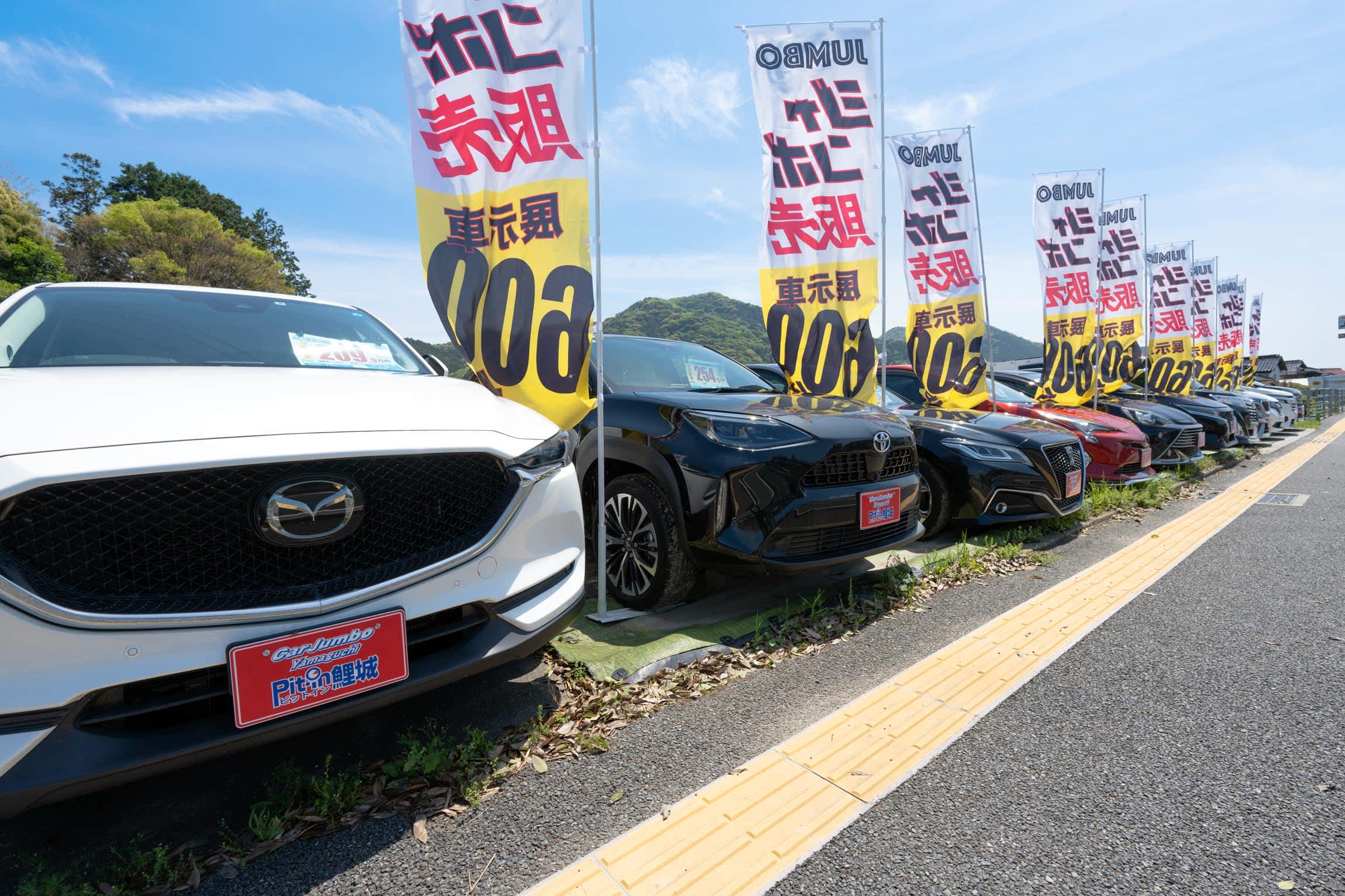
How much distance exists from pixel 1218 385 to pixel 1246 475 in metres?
10.3

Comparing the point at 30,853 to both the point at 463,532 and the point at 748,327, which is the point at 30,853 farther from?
the point at 748,327

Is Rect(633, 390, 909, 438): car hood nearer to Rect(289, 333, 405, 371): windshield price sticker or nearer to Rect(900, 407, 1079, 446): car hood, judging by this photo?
Rect(289, 333, 405, 371): windshield price sticker

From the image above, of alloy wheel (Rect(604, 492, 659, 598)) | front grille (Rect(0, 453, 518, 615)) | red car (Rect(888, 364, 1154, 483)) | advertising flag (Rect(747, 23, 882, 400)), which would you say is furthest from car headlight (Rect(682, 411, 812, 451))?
red car (Rect(888, 364, 1154, 483))

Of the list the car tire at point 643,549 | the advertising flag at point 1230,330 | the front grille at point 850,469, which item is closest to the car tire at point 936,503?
the front grille at point 850,469

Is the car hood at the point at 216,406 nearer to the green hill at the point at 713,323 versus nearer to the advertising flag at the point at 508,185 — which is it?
the advertising flag at the point at 508,185

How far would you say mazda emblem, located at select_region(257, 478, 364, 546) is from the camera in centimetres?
148

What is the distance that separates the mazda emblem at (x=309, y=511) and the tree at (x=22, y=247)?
40109 mm

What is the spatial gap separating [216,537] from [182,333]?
141cm

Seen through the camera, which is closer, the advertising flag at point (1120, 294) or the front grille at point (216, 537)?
the front grille at point (216, 537)

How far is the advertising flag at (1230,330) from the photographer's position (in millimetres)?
16531

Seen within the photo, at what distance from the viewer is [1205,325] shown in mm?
14438

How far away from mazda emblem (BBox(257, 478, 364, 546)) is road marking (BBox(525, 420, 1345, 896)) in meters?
0.98

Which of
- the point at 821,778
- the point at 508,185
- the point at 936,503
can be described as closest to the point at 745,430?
the point at 821,778

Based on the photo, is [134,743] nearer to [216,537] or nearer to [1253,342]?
[216,537]
